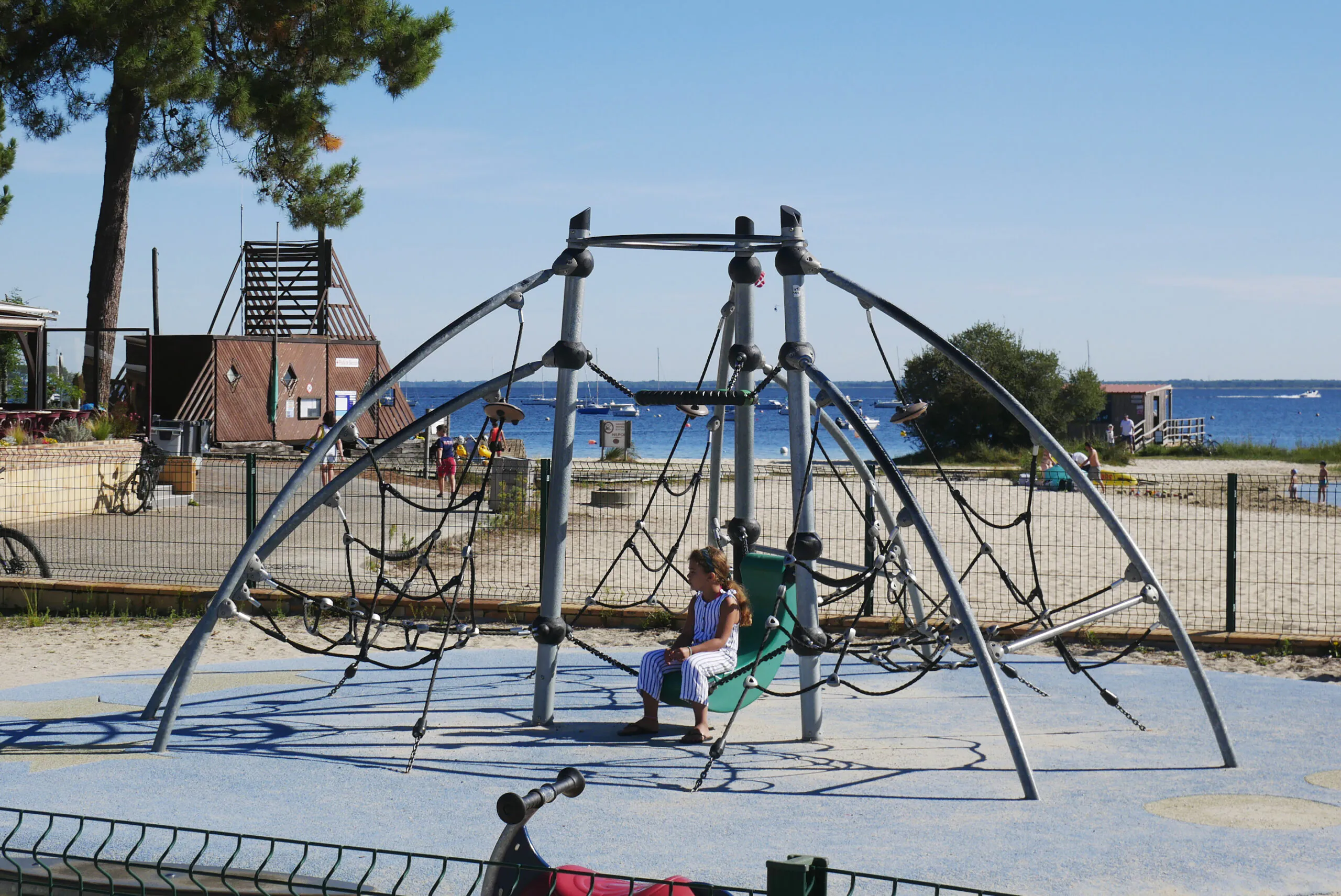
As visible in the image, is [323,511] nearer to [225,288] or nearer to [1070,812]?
[1070,812]

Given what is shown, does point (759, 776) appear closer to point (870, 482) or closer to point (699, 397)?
point (699, 397)

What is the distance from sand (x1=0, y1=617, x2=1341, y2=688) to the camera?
9625 millimetres

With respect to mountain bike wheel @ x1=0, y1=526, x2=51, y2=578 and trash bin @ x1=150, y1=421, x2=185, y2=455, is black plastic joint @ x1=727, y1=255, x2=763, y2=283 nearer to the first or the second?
mountain bike wheel @ x1=0, y1=526, x2=51, y2=578


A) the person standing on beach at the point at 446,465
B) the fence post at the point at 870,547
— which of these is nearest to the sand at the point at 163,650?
the fence post at the point at 870,547

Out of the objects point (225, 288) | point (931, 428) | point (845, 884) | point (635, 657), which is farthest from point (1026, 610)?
point (931, 428)

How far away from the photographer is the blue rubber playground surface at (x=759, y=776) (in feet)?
18.0

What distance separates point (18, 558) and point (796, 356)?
904 cm

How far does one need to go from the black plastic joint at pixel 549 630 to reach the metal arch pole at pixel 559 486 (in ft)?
0.08

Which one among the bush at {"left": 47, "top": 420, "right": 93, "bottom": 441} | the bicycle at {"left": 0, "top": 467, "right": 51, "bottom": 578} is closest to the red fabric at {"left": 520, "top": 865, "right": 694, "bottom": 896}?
the bicycle at {"left": 0, "top": 467, "right": 51, "bottom": 578}

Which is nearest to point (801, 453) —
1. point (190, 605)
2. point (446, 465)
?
point (190, 605)

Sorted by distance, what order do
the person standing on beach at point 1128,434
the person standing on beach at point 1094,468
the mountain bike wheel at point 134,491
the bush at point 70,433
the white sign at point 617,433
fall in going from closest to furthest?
the mountain bike wheel at point 134,491 → the person standing on beach at point 1094,468 → the bush at point 70,433 → the white sign at point 617,433 → the person standing on beach at point 1128,434

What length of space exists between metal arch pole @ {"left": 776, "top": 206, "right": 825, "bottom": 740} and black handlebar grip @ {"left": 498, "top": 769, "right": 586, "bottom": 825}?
12.8ft

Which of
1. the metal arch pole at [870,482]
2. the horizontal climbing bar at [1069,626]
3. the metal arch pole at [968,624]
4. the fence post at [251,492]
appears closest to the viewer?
the metal arch pole at [968,624]

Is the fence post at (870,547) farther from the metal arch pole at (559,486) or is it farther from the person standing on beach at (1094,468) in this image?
the person standing on beach at (1094,468)
